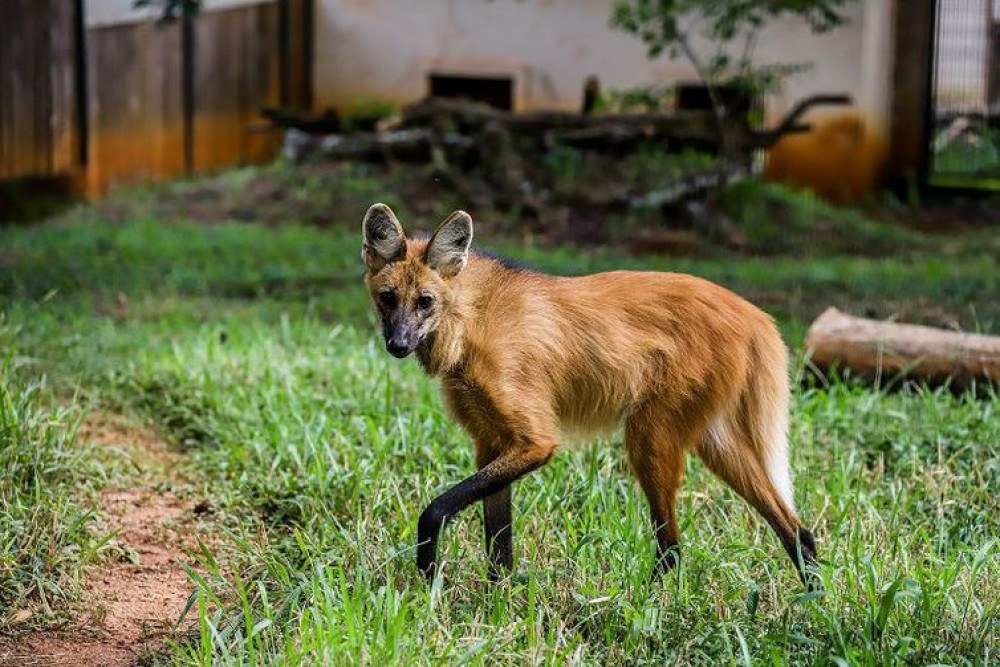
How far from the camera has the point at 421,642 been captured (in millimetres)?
2762

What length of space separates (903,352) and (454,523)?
226cm

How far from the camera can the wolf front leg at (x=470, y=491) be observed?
304cm

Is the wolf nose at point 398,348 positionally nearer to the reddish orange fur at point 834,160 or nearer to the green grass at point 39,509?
the green grass at point 39,509

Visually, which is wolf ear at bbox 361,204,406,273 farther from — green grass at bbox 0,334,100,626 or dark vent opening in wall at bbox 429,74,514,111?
dark vent opening in wall at bbox 429,74,514,111

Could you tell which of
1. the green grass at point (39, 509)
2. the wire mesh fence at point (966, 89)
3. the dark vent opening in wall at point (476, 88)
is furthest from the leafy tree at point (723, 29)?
the green grass at point (39, 509)

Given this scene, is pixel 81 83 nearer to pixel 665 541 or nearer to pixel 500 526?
pixel 500 526

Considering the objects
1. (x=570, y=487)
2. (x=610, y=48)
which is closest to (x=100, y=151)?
(x=610, y=48)

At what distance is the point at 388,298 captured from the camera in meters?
3.13

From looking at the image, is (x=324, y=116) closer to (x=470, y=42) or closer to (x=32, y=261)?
(x=470, y=42)

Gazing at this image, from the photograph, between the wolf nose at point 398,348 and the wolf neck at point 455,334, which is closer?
the wolf nose at point 398,348

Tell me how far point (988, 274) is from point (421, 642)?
587 centimetres

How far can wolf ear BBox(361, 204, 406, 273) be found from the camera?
3119 millimetres

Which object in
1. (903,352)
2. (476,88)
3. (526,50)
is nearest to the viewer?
(903,352)

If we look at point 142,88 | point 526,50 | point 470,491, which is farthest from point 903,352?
point 142,88
